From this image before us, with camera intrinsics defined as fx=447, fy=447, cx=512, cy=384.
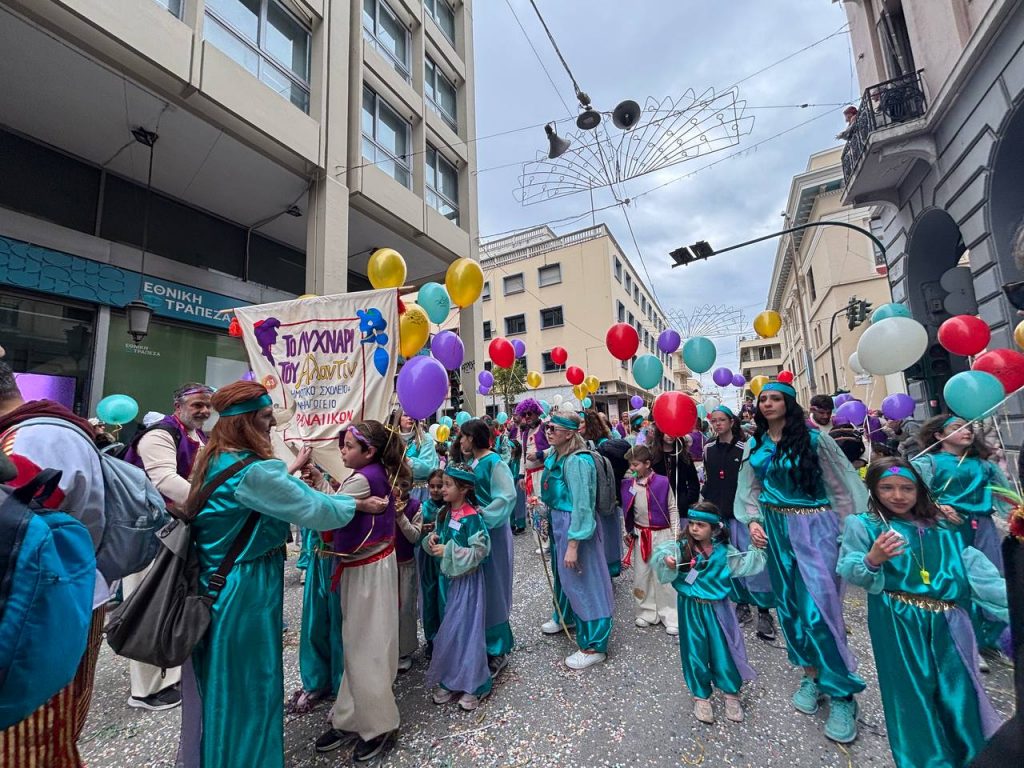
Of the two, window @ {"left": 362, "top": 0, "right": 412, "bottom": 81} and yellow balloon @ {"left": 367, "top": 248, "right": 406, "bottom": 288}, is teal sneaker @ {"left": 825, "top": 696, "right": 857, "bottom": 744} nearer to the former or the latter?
yellow balloon @ {"left": 367, "top": 248, "right": 406, "bottom": 288}

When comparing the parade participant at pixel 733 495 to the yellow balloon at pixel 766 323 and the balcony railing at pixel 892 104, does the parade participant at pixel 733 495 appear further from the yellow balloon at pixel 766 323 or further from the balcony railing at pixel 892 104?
the balcony railing at pixel 892 104

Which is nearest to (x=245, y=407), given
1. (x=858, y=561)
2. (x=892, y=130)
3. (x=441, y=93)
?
(x=858, y=561)

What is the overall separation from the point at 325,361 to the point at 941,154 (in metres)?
9.92

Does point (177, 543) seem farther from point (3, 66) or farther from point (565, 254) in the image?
point (565, 254)

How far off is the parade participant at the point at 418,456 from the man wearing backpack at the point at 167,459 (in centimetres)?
144

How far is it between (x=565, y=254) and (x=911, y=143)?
1906 centimetres

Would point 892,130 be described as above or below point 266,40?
below

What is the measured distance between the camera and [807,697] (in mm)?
2656

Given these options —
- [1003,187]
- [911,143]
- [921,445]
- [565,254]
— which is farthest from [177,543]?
[565,254]

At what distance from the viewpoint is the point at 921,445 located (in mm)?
3934

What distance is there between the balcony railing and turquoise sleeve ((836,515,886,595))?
8508 millimetres

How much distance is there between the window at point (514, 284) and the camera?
2711 centimetres

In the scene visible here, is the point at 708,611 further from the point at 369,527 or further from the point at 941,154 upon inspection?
the point at 941,154

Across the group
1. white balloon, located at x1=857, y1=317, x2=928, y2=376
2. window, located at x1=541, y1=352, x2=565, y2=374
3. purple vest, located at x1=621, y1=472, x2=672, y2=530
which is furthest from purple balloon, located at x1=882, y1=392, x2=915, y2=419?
window, located at x1=541, y1=352, x2=565, y2=374
